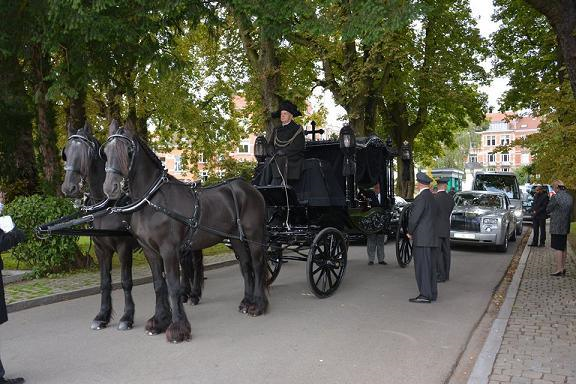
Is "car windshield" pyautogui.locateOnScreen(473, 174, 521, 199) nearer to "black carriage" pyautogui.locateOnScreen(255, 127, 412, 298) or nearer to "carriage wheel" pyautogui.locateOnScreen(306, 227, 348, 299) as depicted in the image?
"black carriage" pyautogui.locateOnScreen(255, 127, 412, 298)

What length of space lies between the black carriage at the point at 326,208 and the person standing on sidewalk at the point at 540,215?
8.03 m

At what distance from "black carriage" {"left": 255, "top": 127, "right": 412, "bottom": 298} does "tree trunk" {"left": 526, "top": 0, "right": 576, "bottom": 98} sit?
3527 millimetres

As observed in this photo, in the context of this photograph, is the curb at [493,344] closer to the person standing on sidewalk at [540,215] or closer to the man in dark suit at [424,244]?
the man in dark suit at [424,244]

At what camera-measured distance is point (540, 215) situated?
16000 millimetres

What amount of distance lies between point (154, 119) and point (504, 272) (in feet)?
74.0

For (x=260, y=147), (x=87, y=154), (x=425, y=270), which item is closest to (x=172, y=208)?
(x=87, y=154)

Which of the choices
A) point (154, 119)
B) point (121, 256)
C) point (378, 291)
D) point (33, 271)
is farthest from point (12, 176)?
point (154, 119)

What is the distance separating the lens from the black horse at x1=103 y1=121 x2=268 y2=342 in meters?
5.72

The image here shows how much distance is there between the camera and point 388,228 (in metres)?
11.0

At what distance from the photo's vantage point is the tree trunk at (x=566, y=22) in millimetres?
8023

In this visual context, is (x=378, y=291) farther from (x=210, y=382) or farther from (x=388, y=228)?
(x=210, y=382)

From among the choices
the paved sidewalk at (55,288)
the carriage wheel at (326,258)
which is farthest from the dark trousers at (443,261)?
the paved sidewalk at (55,288)

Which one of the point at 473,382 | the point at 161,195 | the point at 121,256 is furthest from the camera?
the point at 121,256

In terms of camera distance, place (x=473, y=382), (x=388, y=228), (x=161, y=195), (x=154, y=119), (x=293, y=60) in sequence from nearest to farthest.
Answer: (x=473, y=382) < (x=161, y=195) < (x=388, y=228) < (x=293, y=60) < (x=154, y=119)
